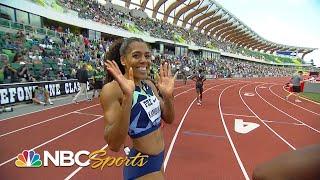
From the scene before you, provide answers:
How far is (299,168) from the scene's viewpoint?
67 cm

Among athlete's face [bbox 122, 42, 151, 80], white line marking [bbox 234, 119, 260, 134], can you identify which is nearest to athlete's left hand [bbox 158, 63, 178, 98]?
athlete's face [bbox 122, 42, 151, 80]

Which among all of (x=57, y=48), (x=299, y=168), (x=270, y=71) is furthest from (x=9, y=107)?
(x=270, y=71)

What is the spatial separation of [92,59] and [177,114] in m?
4.97

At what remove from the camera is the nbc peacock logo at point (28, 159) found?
5.09 m

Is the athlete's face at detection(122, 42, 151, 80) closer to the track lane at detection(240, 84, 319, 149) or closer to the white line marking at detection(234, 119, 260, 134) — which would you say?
the track lane at detection(240, 84, 319, 149)

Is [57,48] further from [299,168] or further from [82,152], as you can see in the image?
[299,168]

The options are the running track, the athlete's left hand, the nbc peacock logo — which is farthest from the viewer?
the nbc peacock logo

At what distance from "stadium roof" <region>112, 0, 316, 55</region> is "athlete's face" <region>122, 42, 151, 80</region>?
3472 cm

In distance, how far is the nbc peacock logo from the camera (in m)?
5.09

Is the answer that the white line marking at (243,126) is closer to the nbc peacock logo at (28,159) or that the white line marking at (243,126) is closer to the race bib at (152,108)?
the nbc peacock logo at (28,159)

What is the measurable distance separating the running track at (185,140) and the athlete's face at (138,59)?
2942 mm

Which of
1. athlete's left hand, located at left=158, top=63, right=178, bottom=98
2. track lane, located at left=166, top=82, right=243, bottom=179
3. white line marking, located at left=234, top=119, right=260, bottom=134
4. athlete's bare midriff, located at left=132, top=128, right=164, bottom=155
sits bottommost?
white line marking, located at left=234, top=119, right=260, bottom=134

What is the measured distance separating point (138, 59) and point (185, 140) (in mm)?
5039

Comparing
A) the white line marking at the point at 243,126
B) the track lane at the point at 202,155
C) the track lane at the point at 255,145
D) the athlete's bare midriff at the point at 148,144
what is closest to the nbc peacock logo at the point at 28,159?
the track lane at the point at 202,155
